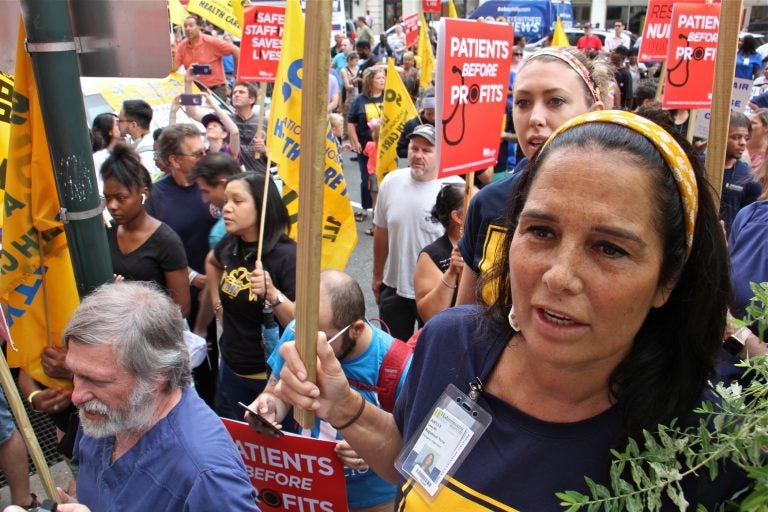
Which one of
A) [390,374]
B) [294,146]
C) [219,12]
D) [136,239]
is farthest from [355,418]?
[219,12]

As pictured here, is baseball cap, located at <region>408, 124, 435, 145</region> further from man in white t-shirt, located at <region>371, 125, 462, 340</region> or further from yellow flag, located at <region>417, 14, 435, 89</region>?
yellow flag, located at <region>417, 14, 435, 89</region>

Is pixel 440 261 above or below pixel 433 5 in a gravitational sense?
below

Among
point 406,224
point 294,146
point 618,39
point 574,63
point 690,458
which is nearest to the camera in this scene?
point 690,458

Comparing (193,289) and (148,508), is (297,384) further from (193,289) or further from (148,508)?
(193,289)

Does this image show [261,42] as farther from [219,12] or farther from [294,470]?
[294,470]

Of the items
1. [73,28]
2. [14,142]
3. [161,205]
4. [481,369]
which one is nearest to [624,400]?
[481,369]

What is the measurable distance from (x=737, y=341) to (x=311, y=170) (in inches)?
42.8

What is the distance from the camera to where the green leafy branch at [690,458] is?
104 cm

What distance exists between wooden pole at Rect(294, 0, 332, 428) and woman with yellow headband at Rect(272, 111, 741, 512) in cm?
12

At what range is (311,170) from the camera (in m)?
1.19

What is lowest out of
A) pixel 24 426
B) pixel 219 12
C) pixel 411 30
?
pixel 24 426

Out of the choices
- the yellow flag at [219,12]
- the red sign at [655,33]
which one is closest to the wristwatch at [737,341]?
the red sign at [655,33]

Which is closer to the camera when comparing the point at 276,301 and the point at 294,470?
the point at 294,470

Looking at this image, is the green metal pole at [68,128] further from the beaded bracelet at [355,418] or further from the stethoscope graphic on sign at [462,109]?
the stethoscope graphic on sign at [462,109]
